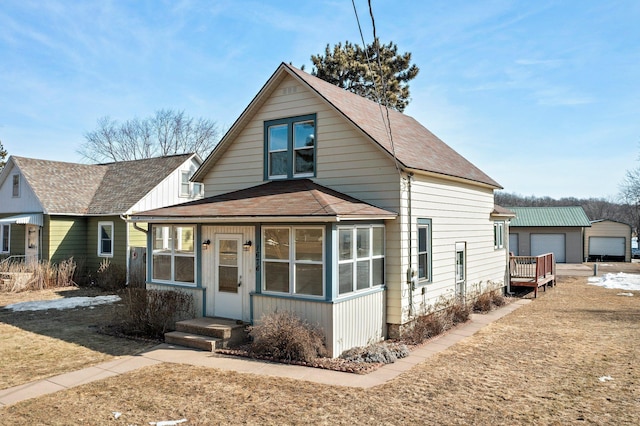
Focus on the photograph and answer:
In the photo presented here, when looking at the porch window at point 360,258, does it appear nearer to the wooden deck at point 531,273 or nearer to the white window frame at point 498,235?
the white window frame at point 498,235

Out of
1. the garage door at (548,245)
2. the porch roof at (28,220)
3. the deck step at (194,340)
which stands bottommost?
the deck step at (194,340)

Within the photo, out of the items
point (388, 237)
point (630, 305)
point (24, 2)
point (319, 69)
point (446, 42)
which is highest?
point (319, 69)

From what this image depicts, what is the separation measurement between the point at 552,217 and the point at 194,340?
33.2 metres

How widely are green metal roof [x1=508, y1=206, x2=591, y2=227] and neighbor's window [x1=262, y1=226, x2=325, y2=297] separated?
29738mm

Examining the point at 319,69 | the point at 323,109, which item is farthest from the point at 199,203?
the point at 319,69

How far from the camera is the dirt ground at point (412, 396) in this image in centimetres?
608

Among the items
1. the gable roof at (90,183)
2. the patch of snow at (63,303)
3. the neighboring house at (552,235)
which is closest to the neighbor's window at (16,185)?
the gable roof at (90,183)

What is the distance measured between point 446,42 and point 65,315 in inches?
507

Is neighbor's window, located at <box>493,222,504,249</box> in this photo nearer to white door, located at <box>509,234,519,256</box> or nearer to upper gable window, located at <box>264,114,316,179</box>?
upper gable window, located at <box>264,114,316,179</box>

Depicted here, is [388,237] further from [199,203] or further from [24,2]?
[24,2]

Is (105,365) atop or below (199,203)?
below

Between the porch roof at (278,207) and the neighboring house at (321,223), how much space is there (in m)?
0.04

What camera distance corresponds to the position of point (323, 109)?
11.9 metres

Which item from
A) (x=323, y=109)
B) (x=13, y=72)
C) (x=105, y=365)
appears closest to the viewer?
(x=105, y=365)
